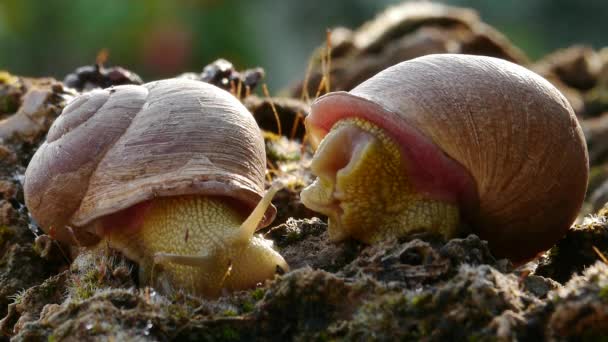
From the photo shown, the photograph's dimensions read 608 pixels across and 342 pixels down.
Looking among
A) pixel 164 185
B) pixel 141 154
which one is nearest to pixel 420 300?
pixel 164 185

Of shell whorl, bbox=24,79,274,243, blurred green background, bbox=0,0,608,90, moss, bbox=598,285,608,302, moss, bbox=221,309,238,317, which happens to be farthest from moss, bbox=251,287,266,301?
blurred green background, bbox=0,0,608,90

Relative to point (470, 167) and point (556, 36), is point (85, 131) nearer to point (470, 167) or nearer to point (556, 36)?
point (470, 167)

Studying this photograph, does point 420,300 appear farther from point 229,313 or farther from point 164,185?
point 164,185

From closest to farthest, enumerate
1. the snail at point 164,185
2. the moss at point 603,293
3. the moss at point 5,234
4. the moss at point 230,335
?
the moss at point 603,293, the moss at point 230,335, the snail at point 164,185, the moss at point 5,234

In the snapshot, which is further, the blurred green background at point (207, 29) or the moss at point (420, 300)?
the blurred green background at point (207, 29)

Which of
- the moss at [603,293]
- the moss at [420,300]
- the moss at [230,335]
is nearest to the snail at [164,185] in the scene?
the moss at [230,335]

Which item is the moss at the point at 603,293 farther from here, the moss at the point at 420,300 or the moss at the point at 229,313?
the moss at the point at 229,313
